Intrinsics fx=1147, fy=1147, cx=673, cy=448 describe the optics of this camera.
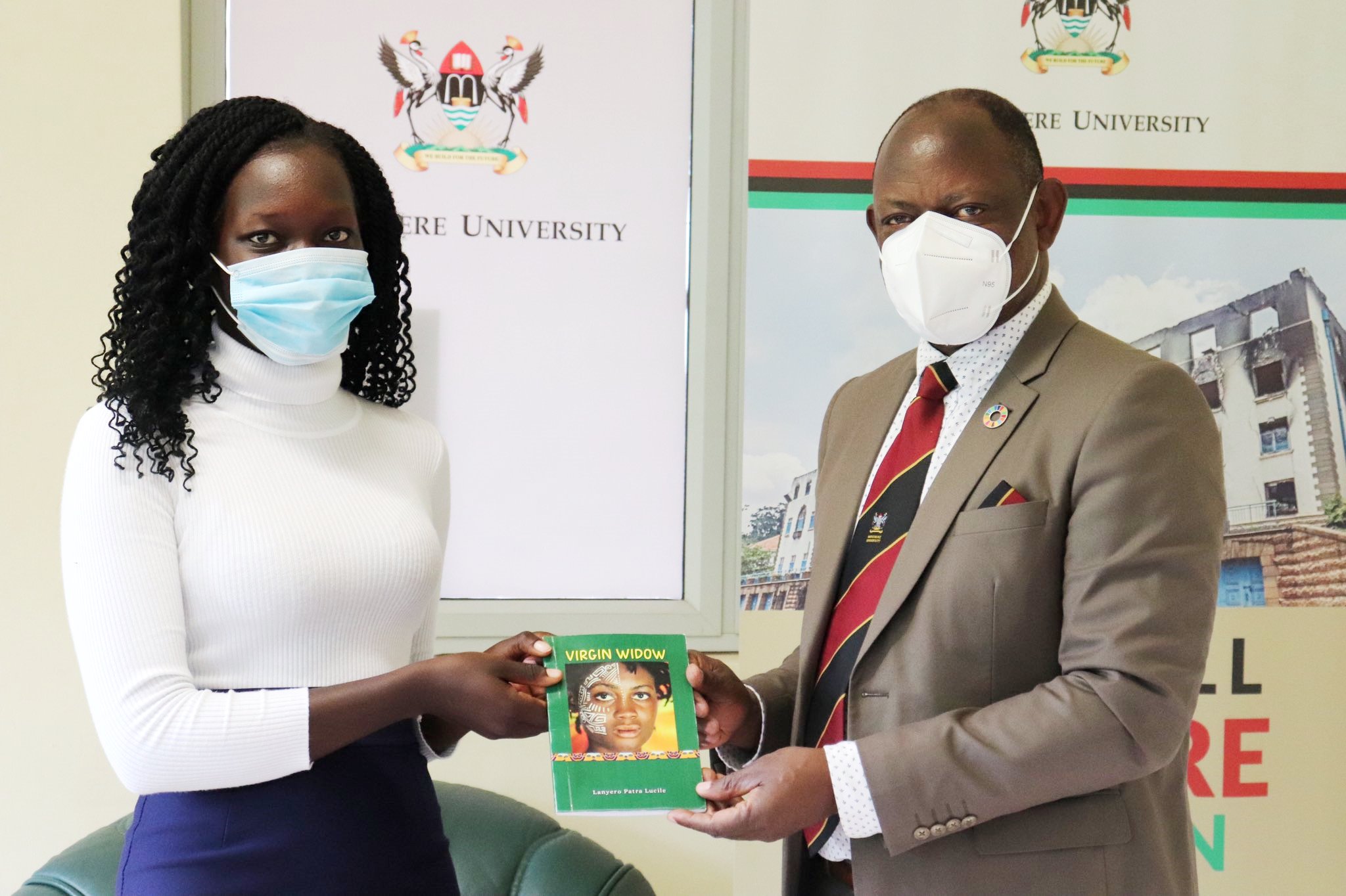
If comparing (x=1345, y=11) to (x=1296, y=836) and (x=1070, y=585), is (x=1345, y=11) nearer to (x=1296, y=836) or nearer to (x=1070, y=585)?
(x=1296, y=836)

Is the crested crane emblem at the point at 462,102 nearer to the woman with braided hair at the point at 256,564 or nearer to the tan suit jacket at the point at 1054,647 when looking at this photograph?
the woman with braided hair at the point at 256,564

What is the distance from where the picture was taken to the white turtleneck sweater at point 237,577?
149cm

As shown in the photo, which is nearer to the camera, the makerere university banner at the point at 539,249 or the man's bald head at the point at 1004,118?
the man's bald head at the point at 1004,118

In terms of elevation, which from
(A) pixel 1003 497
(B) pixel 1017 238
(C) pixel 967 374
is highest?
(B) pixel 1017 238

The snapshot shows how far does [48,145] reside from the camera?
10.2ft

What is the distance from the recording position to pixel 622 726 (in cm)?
171

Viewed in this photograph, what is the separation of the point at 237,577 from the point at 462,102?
2.07 m

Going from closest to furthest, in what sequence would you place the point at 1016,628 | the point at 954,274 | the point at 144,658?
the point at 144,658
the point at 1016,628
the point at 954,274

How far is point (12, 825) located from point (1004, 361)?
2873 mm

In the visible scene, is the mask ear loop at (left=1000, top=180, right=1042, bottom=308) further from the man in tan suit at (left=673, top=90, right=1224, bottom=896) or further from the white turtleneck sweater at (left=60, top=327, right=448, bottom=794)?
the white turtleneck sweater at (left=60, top=327, right=448, bottom=794)

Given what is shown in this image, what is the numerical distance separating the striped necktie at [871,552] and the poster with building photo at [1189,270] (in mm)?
1365

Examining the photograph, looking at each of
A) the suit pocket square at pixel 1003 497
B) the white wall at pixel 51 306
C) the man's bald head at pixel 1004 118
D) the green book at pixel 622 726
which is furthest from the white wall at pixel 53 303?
the suit pocket square at pixel 1003 497

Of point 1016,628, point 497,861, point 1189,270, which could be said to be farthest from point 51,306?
point 1189,270

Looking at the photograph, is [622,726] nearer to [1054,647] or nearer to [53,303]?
[1054,647]
